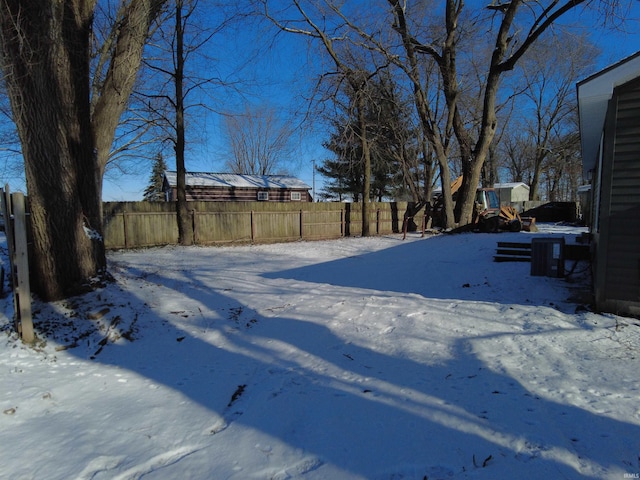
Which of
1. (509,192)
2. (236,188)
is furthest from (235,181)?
(509,192)

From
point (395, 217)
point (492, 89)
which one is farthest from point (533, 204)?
point (492, 89)

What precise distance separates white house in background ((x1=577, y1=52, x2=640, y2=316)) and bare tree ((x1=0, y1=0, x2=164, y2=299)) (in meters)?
7.74

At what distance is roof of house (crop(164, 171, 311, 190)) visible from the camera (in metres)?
26.4

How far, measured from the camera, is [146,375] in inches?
161

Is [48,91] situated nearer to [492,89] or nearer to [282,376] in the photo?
[282,376]

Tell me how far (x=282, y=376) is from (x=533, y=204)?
38363 mm

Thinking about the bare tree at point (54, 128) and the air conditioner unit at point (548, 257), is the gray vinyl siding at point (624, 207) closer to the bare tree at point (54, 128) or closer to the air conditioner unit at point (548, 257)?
the air conditioner unit at point (548, 257)

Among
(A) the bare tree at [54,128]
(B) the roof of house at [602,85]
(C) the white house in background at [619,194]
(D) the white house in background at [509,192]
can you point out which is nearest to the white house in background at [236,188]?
(A) the bare tree at [54,128]

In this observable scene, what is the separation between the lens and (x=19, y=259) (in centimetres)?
444

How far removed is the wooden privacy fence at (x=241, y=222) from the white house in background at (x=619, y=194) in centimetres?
1389

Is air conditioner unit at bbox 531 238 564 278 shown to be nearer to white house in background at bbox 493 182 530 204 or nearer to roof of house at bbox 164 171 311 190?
roof of house at bbox 164 171 311 190

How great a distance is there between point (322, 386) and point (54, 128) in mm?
5198

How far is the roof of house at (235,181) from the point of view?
2636 cm

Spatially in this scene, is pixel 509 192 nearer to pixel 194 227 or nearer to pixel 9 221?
pixel 194 227
